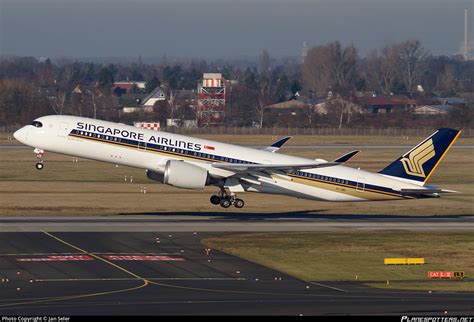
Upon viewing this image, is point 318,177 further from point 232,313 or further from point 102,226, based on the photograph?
point 232,313

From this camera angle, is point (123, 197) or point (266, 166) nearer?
point (266, 166)

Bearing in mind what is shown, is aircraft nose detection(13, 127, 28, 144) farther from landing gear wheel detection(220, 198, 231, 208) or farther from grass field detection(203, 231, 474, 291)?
grass field detection(203, 231, 474, 291)

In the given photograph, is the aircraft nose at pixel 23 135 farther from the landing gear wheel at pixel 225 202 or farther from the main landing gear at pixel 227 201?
the landing gear wheel at pixel 225 202

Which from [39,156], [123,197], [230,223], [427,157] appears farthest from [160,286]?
[123,197]

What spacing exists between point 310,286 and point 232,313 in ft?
27.8

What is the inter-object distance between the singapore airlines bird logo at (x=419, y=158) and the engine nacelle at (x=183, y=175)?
14.3 meters

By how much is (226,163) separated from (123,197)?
1641cm

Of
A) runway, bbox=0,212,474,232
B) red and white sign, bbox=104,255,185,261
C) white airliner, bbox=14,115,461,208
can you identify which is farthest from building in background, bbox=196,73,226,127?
red and white sign, bbox=104,255,185,261

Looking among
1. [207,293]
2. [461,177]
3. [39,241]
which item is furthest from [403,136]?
[207,293]

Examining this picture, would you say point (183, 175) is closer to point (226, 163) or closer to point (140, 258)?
point (226, 163)

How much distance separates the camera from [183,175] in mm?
63969

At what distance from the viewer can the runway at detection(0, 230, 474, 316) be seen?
124 ft

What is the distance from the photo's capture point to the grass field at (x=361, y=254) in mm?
47312

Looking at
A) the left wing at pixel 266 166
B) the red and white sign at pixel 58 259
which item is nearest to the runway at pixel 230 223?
the left wing at pixel 266 166
